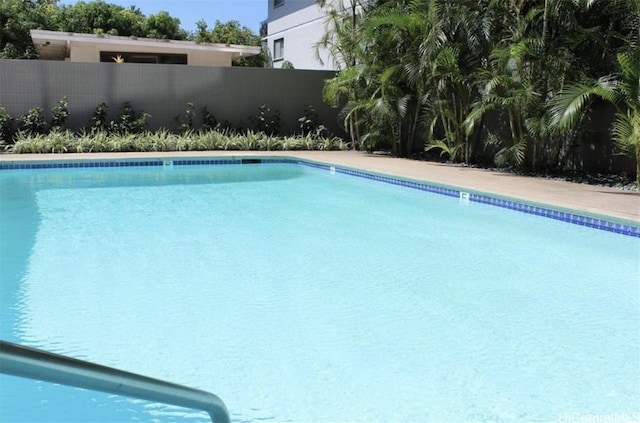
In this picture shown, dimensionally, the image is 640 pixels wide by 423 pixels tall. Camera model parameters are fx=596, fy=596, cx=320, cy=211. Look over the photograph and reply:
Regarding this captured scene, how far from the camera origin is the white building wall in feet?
67.0

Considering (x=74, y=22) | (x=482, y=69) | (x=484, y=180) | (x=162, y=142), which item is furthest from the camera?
(x=74, y=22)

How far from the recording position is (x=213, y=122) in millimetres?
15234

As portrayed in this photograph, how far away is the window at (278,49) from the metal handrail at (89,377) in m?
23.4

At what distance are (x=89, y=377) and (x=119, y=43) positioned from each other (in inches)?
770

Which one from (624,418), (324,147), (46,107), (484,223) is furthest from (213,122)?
(624,418)

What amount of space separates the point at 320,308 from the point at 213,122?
11708 millimetres

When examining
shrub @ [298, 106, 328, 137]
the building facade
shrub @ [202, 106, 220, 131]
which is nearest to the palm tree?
shrub @ [298, 106, 328, 137]

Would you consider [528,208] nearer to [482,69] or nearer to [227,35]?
[482,69]

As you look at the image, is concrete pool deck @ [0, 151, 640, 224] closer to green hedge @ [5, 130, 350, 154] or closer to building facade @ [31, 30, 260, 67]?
green hedge @ [5, 130, 350, 154]

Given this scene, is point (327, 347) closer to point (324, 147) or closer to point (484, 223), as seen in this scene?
point (484, 223)

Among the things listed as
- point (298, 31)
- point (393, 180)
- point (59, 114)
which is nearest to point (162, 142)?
point (59, 114)

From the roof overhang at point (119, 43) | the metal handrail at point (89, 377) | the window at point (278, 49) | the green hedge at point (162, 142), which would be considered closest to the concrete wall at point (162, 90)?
the green hedge at point (162, 142)

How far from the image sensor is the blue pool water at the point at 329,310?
2938 millimetres

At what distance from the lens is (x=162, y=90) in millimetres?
14938
